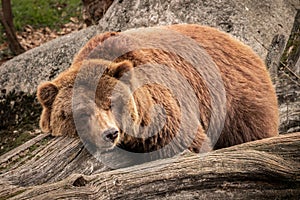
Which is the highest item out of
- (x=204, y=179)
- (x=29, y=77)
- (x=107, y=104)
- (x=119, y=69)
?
(x=119, y=69)

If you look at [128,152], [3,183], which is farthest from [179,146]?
[3,183]

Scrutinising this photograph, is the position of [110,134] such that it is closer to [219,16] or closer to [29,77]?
[219,16]

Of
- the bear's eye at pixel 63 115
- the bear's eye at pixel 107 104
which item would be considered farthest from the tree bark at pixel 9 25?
the bear's eye at pixel 107 104

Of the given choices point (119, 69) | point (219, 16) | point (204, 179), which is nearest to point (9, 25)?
point (219, 16)

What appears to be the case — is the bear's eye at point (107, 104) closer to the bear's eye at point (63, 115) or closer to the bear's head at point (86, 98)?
the bear's head at point (86, 98)

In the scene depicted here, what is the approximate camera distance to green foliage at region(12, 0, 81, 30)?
1151 centimetres

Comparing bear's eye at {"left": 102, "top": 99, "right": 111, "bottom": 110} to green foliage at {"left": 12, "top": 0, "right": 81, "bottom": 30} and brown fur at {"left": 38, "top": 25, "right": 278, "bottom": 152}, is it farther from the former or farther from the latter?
green foliage at {"left": 12, "top": 0, "right": 81, "bottom": 30}

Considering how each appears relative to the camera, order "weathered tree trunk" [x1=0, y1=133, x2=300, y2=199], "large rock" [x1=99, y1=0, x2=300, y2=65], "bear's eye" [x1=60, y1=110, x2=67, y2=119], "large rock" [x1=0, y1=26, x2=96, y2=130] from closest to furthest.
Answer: "weathered tree trunk" [x1=0, y1=133, x2=300, y2=199] < "bear's eye" [x1=60, y1=110, x2=67, y2=119] < "large rock" [x1=99, y1=0, x2=300, y2=65] < "large rock" [x1=0, y1=26, x2=96, y2=130]

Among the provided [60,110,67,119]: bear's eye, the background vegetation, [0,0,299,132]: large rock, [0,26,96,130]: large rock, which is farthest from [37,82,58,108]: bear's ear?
the background vegetation

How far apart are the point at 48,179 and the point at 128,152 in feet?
1.61

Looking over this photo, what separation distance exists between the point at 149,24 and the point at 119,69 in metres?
3.23

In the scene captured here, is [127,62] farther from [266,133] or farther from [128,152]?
[266,133]

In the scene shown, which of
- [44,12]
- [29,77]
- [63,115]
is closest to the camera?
[63,115]

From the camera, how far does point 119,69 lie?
3.33 metres
